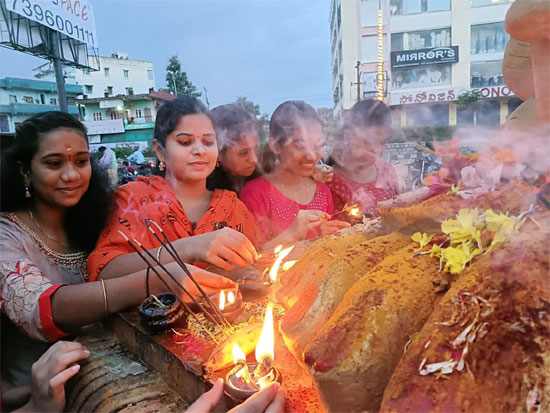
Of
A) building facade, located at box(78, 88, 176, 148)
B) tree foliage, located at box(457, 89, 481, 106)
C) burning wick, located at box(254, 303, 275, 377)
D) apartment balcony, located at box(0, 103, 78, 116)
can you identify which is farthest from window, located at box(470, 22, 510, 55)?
building facade, located at box(78, 88, 176, 148)

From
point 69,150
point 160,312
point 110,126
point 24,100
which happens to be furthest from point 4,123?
point 110,126

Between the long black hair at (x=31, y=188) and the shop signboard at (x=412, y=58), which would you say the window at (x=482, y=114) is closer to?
the shop signboard at (x=412, y=58)

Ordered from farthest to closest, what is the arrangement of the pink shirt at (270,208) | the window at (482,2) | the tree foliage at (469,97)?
the tree foliage at (469,97)
the pink shirt at (270,208)
the window at (482,2)

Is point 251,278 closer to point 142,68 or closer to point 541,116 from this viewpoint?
point 541,116

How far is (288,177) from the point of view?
340cm

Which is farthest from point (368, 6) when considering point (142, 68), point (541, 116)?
point (541, 116)

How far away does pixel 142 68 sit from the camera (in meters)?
3.73

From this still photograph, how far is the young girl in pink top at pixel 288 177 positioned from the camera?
3.18m

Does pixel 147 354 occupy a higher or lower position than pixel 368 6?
lower

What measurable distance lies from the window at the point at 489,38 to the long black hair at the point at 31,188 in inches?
106

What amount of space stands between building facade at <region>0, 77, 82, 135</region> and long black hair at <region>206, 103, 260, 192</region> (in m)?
1.10

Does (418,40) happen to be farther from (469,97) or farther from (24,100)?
(24,100)

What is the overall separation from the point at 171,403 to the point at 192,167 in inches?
59.2

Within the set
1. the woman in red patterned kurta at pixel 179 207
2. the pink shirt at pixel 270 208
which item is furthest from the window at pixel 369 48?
the woman in red patterned kurta at pixel 179 207
